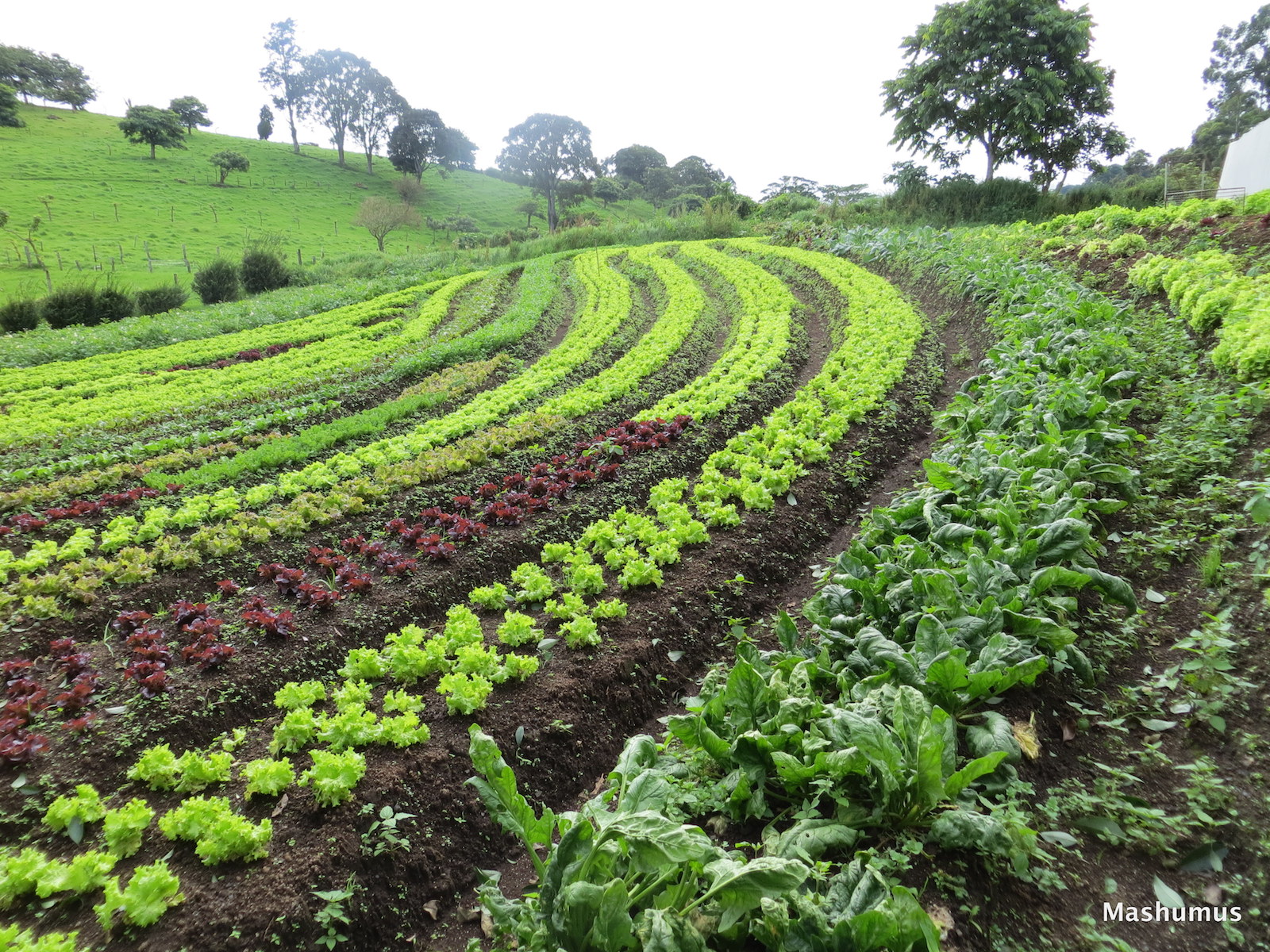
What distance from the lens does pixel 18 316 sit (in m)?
25.6

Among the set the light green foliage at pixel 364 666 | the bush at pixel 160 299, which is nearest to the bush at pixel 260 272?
the bush at pixel 160 299

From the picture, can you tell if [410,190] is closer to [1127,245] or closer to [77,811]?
[1127,245]

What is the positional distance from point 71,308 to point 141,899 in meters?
32.7

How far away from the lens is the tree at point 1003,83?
30.6 meters

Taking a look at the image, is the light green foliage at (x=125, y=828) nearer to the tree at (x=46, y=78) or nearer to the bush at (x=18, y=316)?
the bush at (x=18, y=316)

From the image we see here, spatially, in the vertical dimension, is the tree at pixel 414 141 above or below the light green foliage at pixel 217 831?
above

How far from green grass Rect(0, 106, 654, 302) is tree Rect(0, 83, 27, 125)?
4.10 feet

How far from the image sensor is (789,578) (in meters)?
7.24

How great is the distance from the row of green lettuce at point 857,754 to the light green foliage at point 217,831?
154 cm

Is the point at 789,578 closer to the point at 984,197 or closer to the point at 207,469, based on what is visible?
the point at 207,469

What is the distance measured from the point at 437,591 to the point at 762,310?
14.8m

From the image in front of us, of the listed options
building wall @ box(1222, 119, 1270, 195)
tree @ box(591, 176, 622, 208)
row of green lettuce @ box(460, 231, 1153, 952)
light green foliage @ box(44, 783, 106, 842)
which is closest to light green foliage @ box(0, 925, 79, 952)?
light green foliage @ box(44, 783, 106, 842)

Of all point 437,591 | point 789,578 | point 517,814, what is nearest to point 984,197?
point 789,578

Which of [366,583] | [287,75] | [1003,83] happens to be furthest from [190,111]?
[366,583]
